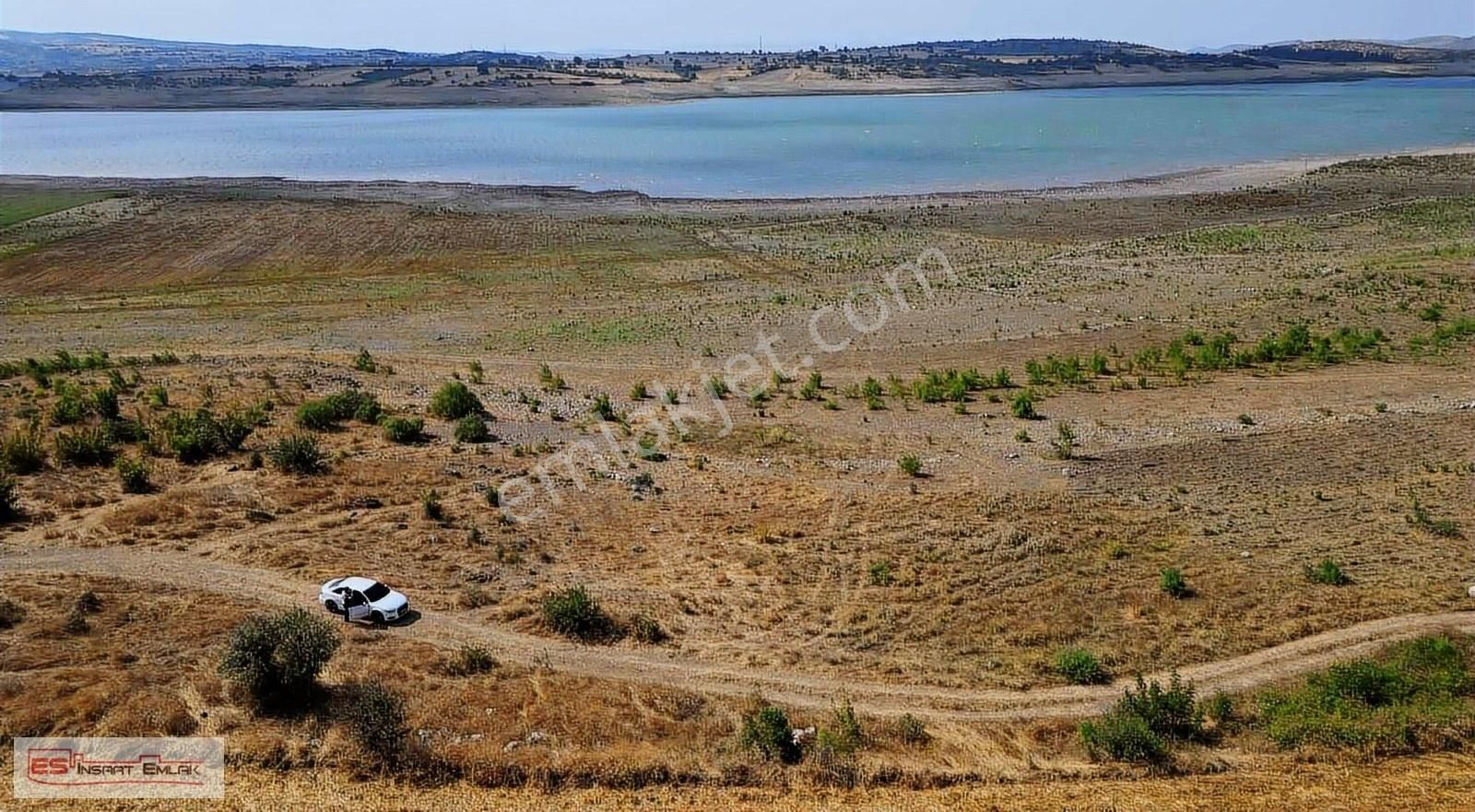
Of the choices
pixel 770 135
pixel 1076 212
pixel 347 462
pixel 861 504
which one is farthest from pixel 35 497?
pixel 770 135

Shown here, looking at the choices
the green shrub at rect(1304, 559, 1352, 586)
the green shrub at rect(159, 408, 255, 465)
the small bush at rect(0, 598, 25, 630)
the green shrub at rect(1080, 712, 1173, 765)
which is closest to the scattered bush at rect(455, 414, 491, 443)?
the green shrub at rect(159, 408, 255, 465)

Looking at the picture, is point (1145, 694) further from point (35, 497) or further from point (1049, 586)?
point (35, 497)

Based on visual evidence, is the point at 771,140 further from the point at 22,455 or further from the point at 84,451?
the point at 22,455

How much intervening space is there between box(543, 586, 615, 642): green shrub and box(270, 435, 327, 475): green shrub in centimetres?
876

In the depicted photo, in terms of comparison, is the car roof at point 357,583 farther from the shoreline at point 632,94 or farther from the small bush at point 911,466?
the shoreline at point 632,94

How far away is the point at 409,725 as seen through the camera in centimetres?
1227

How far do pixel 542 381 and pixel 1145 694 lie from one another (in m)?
21.6

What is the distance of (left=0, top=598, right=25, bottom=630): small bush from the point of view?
46.5ft

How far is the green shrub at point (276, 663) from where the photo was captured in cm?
1245

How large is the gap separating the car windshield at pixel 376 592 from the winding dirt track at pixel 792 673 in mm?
639

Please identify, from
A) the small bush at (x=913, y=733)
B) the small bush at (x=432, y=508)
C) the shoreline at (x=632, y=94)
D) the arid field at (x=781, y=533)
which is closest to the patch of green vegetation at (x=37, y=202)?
the arid field at (x=781, y=533)

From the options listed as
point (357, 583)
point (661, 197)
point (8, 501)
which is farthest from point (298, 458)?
point (661, 197)

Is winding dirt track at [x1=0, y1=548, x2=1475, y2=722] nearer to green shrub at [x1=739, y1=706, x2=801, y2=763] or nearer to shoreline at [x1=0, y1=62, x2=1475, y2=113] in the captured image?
green shrub at [x1=739, y1=706, x2=801, y2=763]

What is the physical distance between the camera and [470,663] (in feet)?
45.5
